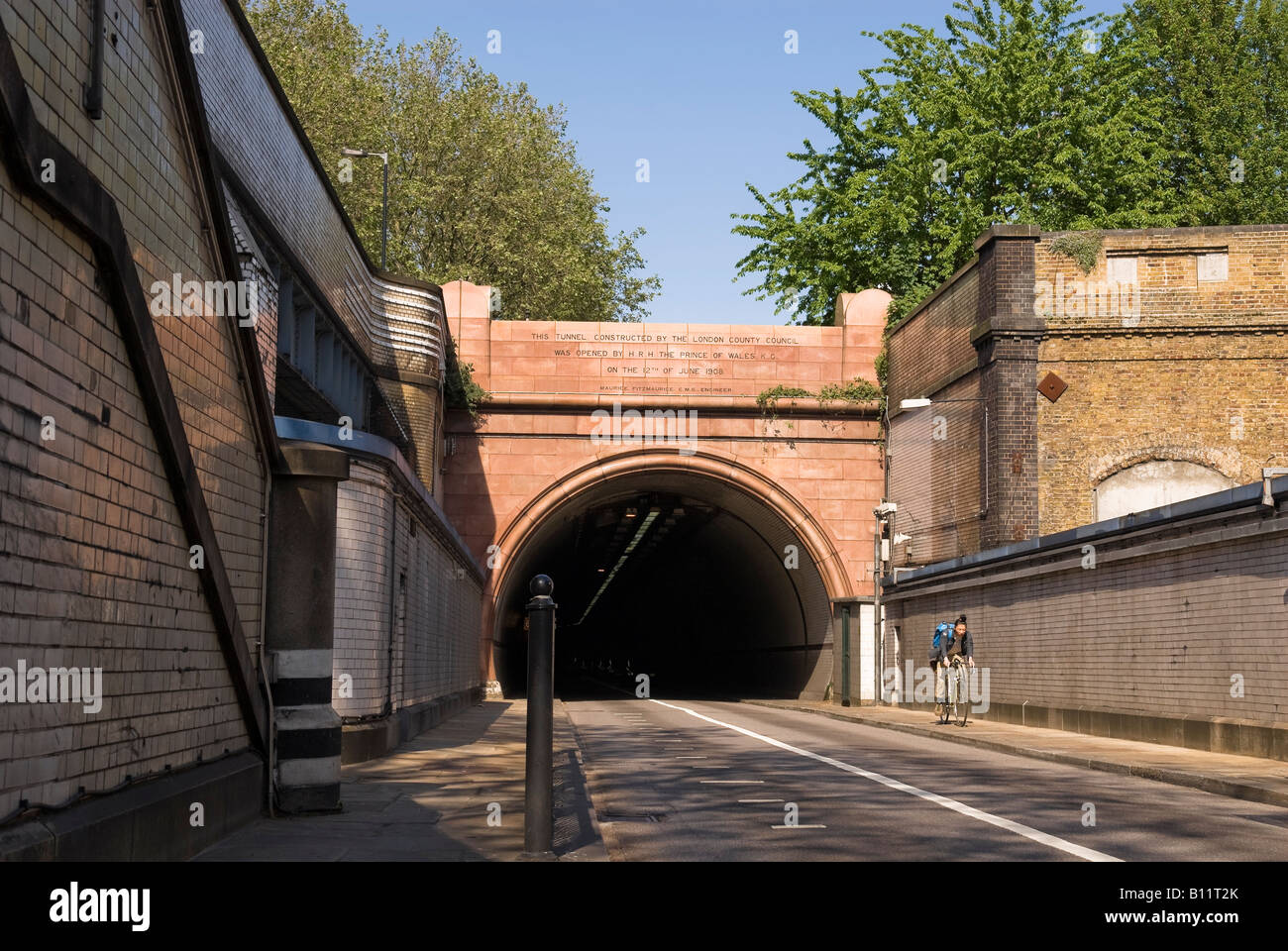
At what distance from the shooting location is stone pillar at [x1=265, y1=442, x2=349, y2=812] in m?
9.78

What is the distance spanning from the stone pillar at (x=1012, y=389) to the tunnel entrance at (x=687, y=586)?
30.4ft

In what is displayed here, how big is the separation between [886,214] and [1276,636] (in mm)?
26439

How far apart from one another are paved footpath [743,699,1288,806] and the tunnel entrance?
8.21 m

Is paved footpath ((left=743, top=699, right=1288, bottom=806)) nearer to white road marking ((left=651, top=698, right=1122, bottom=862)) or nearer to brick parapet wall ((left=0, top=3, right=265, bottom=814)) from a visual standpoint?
white road marking ((left=651, top=698, right=1122, bottom=862))

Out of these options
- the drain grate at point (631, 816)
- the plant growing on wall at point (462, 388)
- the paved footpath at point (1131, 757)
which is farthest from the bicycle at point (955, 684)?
the plant growing on wall at point (462, 388)

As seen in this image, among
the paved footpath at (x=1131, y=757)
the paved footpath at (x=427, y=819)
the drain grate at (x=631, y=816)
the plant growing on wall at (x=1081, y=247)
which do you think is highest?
the plant growing on wall at (x=1081, y=247)

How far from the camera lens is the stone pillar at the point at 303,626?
32.1ft

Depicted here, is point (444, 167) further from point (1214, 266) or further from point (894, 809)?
point (894, 809)

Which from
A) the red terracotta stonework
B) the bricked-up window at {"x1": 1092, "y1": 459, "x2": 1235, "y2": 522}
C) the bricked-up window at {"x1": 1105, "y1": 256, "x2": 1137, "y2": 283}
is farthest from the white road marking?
the red terracotta stonework

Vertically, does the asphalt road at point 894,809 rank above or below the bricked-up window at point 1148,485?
below

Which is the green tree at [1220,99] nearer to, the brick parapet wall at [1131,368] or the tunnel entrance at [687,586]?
the brick parapet wall at [1131,368]

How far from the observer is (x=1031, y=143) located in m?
40.7

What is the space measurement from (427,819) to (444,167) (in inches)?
1681
